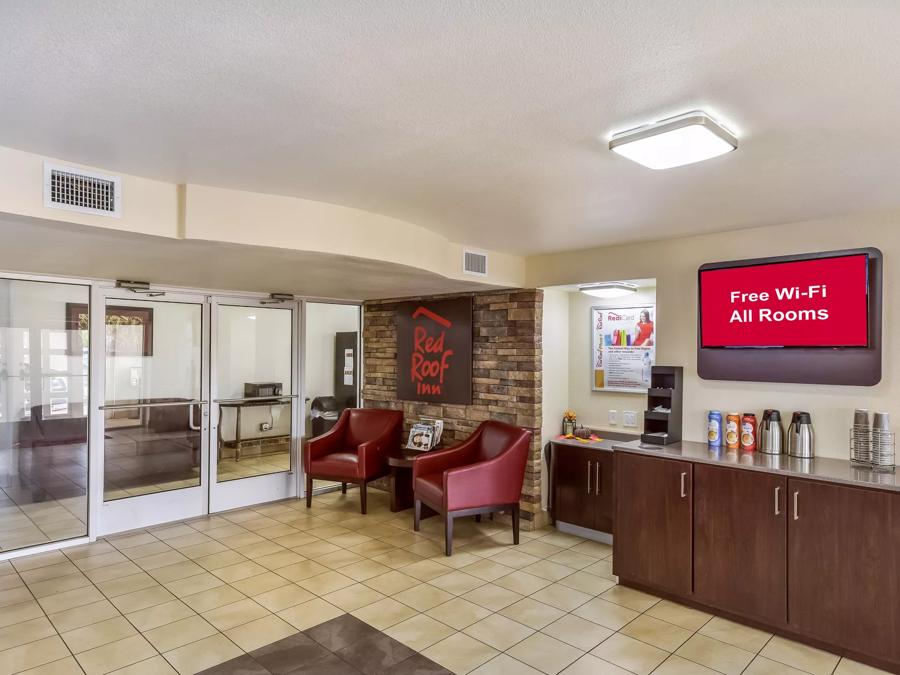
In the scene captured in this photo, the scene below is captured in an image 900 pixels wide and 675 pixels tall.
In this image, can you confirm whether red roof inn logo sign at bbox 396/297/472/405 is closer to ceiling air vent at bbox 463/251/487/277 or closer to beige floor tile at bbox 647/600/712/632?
ceiling air vent at bbox 463/251/487/277

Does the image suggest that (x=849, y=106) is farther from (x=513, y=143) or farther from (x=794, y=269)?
(x=794, y=269)

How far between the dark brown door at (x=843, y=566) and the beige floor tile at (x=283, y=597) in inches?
112

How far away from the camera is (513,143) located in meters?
2.29

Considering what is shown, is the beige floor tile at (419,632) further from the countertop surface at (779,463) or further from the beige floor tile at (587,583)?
the countertop surface at (779,463)

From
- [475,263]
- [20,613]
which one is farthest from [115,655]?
[475,263]

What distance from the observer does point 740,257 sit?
383cm

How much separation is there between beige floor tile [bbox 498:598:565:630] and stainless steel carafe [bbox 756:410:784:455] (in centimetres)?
165

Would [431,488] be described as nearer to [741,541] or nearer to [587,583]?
[587,583]

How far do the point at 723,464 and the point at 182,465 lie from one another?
4.56 m

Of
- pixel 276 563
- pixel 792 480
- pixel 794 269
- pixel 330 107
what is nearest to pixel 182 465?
pixel 276 563

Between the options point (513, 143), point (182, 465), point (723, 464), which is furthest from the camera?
point (182, 465)

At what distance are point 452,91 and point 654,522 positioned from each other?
301 centimetres

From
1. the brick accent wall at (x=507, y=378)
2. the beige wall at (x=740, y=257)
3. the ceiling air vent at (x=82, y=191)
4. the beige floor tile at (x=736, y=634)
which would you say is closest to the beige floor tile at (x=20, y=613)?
the ceiling air vent at (x=82, y=191)

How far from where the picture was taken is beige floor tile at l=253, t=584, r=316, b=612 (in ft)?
11.4
